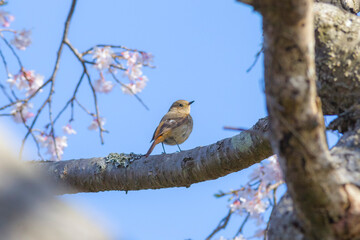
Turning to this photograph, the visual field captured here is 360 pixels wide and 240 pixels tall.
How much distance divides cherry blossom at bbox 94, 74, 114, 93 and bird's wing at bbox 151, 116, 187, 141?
80 cm

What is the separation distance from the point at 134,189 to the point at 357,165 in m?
2.27

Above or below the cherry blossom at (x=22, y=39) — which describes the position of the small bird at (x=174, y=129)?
below

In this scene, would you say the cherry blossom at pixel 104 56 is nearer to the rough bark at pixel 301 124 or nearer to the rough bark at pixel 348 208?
the rough bark at pixel 348 208

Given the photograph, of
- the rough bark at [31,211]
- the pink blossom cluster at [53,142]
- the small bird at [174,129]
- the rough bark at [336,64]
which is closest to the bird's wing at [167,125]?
the small bird at [174,129]

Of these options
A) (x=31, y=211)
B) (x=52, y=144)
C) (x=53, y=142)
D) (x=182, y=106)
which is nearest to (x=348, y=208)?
(x=31, y=211)

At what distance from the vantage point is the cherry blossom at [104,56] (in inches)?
204

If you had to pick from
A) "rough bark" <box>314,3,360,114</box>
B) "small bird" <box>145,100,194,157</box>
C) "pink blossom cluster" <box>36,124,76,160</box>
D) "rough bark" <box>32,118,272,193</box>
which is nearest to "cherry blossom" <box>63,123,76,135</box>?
"pink blossom cluster" <box>36,124,76,160</box>

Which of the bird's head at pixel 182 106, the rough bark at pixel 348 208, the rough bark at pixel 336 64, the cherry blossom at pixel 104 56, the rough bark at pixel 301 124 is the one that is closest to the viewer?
the rough bark at pixel 301 124

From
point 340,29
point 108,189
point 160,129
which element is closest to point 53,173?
point 108,189

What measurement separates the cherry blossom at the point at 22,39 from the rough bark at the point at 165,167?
2.11m

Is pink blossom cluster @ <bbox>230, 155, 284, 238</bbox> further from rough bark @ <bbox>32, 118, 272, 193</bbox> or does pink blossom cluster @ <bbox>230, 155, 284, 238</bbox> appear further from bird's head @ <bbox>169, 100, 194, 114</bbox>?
bird's head @ <bbox>169, 100, 194, 114</bbox>

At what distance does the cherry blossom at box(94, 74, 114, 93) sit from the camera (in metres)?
6.31

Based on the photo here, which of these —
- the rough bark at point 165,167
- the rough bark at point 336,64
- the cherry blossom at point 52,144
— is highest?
the cherry blossom at point 52,144

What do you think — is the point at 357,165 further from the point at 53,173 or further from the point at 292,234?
the point at 53,173
